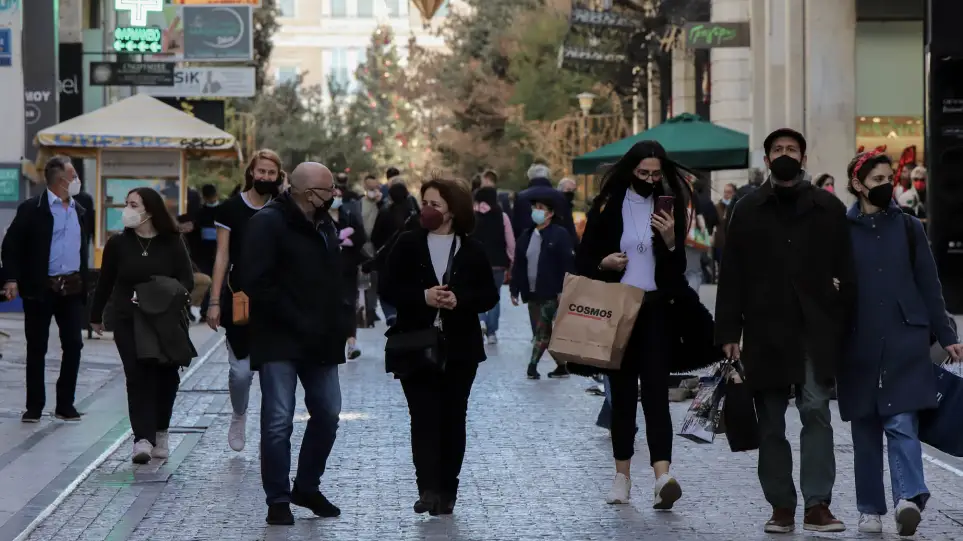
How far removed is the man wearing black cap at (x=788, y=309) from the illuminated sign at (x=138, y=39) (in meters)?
21.3

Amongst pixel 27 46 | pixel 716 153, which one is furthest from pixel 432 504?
pixel 27 46

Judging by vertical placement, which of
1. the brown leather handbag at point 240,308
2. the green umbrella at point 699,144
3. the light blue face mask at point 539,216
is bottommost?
the brown leather handbag at point 240,308

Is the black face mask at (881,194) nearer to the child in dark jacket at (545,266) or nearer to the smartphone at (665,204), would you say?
the smartphone at (665,204)

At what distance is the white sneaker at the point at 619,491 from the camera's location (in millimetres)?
9336

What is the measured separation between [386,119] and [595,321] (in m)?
71.1

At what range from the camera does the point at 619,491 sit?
30.6 ft

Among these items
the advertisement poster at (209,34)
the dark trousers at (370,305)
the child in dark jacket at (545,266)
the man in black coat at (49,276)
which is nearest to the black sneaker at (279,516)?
the man in black coat at (49,276)

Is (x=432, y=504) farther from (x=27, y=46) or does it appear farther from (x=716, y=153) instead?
(x=27, y=46)

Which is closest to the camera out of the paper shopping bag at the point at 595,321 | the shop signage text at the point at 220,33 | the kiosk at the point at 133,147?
the paper shopping bag at the point at 595,321

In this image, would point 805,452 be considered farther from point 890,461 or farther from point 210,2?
point 210,2

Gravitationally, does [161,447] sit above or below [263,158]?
below

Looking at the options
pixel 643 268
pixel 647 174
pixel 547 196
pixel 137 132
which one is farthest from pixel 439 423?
pixel 137 132

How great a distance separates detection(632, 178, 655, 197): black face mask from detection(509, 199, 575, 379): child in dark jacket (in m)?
7.02

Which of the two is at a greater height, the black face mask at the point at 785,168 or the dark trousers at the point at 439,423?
the black face mask at the point at 785,168
